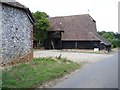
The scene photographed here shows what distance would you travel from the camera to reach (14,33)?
68.5 feet

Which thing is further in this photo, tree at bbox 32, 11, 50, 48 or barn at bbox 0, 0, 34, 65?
tree at bbox 32, 11, 50, 48

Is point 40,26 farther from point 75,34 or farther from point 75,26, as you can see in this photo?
point 75,26

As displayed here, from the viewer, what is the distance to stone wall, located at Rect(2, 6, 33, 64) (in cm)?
1933

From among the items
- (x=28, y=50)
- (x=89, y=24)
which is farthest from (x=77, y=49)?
(x=28, y=50)

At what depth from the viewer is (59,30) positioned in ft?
194

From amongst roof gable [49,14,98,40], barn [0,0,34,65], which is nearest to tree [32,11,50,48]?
roof gable [49,14,98,40]

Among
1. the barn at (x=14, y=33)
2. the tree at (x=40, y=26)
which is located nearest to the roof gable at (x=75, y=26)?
the tree at (x=40, y=26)

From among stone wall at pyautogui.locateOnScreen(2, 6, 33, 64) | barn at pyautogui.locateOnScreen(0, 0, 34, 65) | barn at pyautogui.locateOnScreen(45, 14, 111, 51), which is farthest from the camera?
barn at pyautogui.locateOnScreen(45, 14, 111, 51)

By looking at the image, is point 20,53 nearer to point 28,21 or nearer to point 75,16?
point 28,21

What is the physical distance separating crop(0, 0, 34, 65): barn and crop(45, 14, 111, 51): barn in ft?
105

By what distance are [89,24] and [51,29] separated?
27.6ft

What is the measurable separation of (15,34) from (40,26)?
36292mm

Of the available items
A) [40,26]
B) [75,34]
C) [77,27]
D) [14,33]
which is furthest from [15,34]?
[77,27]

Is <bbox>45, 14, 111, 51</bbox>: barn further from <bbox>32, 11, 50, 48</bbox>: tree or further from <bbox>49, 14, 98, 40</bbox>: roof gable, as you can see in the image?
<bbox>32, 11, 50, 48</bbox>: tree
